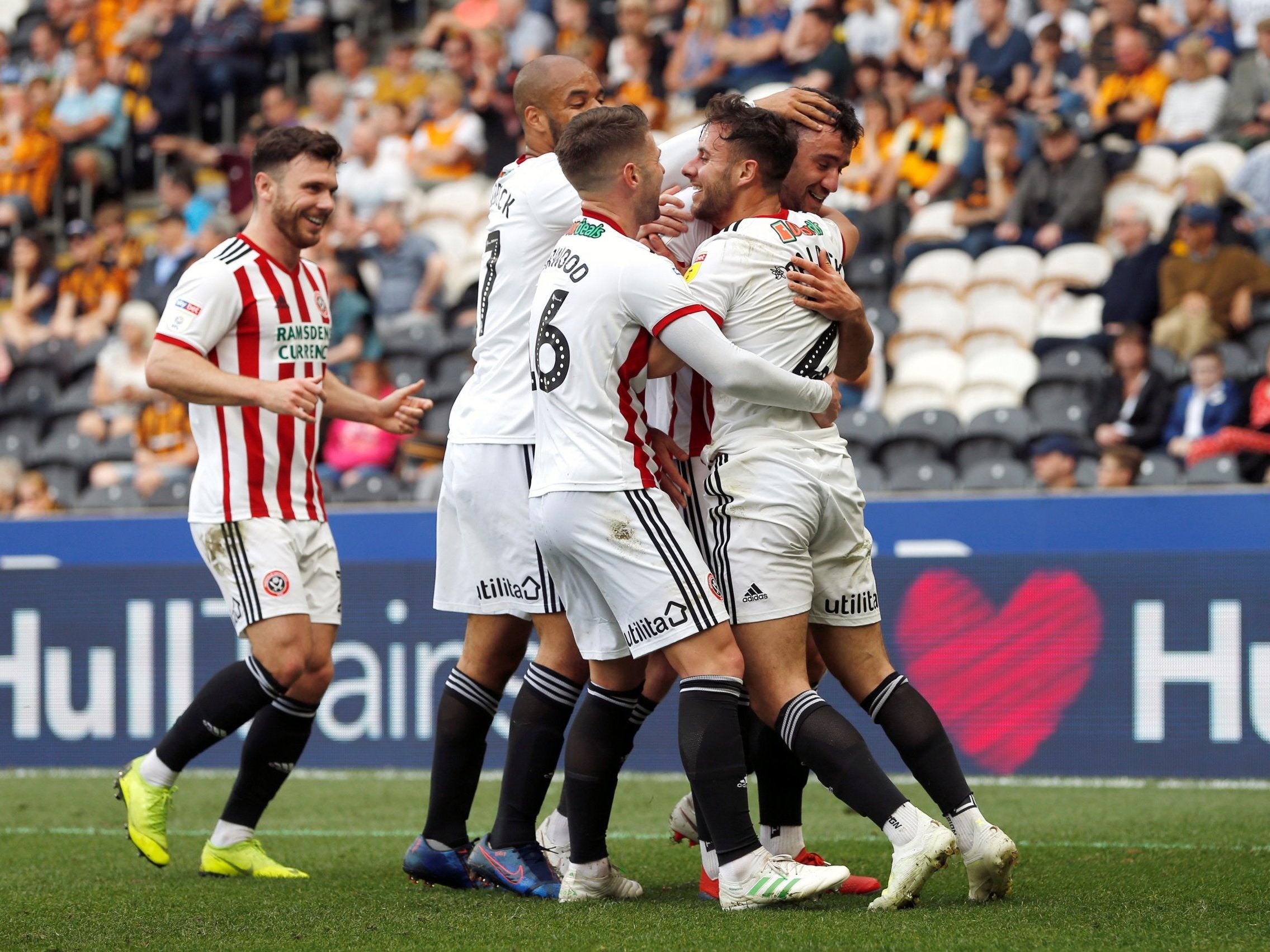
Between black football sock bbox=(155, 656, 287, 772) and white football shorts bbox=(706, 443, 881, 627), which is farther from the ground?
white football shorts bbox=(706, 443, 881, 627)

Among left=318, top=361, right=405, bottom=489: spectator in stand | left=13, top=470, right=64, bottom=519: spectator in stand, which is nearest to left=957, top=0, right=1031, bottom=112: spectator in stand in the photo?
left=318, top=361, right=405, bottom=489: spectator in stand

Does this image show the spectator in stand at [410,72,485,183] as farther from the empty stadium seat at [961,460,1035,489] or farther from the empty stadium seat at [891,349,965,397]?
the empty stadium seat at [961,460,1035,489]

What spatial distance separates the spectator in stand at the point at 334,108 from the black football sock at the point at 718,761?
431 inches

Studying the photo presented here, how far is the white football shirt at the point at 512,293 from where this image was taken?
4.70m

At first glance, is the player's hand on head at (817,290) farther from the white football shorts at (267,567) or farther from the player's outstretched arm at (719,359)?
the white football shorts at (267,567)

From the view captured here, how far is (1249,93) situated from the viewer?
426 inches

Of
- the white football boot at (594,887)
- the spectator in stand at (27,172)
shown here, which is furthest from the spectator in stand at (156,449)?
the white football boot at (594,887)

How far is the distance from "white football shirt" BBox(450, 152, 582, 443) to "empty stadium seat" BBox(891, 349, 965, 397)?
604cm

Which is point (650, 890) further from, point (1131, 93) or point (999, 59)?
point (999, 59)

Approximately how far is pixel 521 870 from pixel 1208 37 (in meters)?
8.75

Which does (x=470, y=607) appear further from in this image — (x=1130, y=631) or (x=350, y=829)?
(x=1130, y=631)

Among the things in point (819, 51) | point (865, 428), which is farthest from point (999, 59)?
point (865, 428)

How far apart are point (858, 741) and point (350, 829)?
10.2ft

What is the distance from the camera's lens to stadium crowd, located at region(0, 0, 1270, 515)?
966cm
